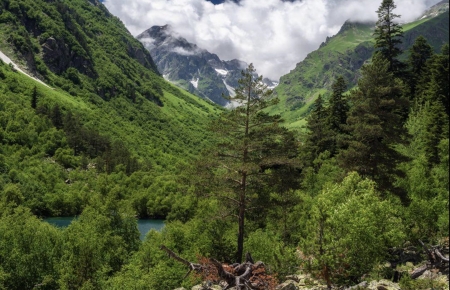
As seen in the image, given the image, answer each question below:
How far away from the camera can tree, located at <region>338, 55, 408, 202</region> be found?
2850 cm

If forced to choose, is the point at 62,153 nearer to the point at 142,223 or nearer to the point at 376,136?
the point at 142,223

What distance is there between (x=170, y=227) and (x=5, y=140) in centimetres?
11085

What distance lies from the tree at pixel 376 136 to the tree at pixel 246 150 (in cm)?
547

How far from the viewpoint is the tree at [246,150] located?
28.0 metres

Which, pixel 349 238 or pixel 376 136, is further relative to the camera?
pixel 376 136

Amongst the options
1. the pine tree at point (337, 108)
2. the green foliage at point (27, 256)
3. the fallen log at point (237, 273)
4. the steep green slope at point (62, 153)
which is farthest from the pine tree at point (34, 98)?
the fallen log at point (237, 273)

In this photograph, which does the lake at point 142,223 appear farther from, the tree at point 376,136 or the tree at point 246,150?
the tree at point 376,136

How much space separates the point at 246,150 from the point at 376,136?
10.8m

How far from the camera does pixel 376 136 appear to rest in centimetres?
2873

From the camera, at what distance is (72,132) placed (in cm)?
14950

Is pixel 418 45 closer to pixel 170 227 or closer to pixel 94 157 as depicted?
pixel 170 227

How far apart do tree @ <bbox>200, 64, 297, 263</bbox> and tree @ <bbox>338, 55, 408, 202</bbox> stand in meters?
5.47

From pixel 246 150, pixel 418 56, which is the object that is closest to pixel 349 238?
pixel 246 150

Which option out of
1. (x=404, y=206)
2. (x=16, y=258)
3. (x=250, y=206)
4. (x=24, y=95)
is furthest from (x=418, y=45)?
(x=24, y=95)
